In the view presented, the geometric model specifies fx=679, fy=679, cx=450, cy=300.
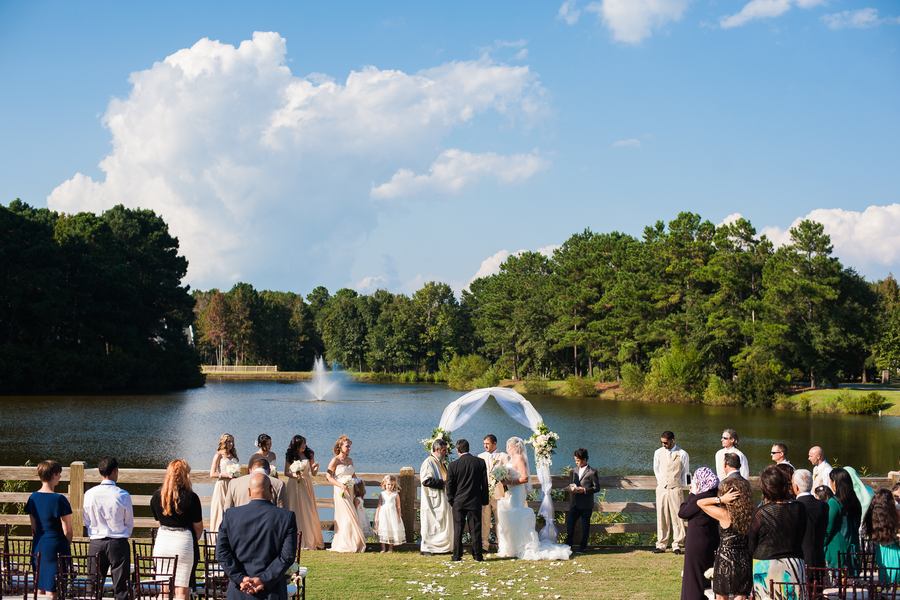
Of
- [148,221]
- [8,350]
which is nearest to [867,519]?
[8,350]

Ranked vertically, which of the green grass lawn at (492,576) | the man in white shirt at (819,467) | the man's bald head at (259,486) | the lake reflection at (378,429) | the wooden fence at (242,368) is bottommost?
the lake reflection at (378,429)

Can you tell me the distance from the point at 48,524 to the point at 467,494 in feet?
16.5

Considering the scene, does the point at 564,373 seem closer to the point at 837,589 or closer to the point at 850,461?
the point at 850,461

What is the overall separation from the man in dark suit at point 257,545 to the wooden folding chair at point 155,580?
4.04 feet

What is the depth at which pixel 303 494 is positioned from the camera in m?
9.82

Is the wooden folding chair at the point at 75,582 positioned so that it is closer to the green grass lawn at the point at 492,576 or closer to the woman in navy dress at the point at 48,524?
the woman in navy dress at the point at 48,524

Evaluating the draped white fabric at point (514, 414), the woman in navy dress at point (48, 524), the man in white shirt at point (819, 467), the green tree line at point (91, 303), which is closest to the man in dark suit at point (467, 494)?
the draped white fabric at point (514, 414)

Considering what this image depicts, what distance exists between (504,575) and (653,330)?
175ft

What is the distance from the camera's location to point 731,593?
542 centimetres

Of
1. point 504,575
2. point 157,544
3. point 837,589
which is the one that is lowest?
point 504,575

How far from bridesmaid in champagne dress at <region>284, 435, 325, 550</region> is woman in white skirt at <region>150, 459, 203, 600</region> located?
3864 millimetres

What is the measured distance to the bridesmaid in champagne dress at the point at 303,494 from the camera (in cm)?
975

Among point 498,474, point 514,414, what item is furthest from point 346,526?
point 514,414

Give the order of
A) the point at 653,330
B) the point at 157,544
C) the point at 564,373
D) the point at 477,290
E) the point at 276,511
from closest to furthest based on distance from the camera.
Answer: the point at 276,511 < the point at 157,544 < the point at 653,330 < the point at 564,373 < the point at 477,290
